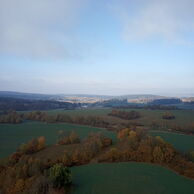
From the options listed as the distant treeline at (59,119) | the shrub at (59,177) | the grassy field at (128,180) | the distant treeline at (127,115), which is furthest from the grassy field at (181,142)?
the shrub at (59,177)

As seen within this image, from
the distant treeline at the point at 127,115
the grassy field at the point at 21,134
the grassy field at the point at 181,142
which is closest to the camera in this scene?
the grassy field at the point at 181,142

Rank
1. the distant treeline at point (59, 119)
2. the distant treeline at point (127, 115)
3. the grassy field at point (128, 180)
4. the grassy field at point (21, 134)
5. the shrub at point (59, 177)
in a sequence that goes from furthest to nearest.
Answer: the distant treeline at point (127, 115), the distant treeline at point (59, 119), the grassy field at point (21, 134), the grassy field at point (128, 180), the shrub at point (59, 177)

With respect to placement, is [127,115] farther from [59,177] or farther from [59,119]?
[59,177]

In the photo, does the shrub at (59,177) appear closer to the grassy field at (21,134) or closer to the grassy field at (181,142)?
the grassy field at (21,134)

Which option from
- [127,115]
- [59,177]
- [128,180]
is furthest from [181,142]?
[59,177]

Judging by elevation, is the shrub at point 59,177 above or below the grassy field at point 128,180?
above

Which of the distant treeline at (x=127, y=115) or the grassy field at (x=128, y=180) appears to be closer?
the grassy field at (x=128, y=180)

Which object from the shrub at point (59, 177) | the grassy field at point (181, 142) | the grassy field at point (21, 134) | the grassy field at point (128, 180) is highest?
the shrub at point (59, 177)

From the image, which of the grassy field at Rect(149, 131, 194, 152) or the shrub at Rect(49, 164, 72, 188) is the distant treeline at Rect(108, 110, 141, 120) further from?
the shrub at Rect(49, 164, 72, 188)

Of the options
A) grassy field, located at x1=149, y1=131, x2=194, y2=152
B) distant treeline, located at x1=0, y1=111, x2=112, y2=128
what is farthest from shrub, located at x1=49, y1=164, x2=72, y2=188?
distant treeline, located at x1=0, y1=111, x2=112, y2=128
